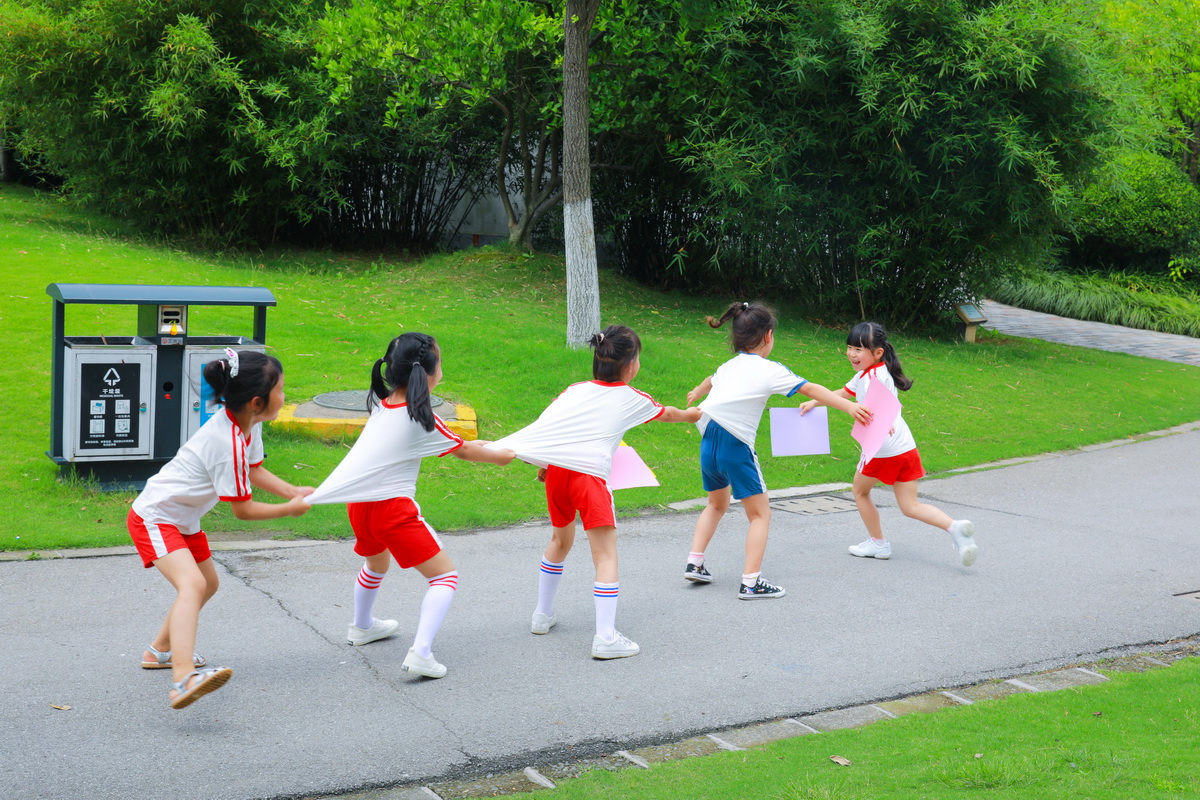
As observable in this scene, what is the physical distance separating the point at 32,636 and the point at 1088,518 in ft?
22.2

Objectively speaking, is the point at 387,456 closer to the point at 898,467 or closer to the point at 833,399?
the point at 833,399

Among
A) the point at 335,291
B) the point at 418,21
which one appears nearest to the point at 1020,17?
the point at 418,21

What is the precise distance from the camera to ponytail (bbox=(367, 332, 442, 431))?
12.8ft

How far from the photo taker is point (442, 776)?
341 cm

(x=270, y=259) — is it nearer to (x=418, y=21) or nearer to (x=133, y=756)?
(x=418, y=21)

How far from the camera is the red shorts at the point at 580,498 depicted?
4469 millimetres

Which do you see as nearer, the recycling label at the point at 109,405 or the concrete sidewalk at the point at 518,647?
the concrete sidewalk at the point at 518,647

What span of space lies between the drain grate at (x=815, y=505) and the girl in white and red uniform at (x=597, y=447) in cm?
316

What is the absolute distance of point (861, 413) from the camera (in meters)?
5.38

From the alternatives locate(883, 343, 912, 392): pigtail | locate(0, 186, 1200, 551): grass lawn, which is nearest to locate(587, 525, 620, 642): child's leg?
locate(883, 343, 912, 392): pigtail

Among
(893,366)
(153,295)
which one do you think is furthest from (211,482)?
(893,366)

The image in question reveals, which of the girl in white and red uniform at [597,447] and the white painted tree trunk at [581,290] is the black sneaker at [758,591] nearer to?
the girl in white and red uniform at [597,447]

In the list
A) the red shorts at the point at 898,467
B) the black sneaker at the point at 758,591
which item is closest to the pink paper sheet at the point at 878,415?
the red shorts at the point at 898,467

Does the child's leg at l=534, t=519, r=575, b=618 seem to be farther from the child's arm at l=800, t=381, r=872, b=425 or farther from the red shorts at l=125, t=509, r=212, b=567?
the red shorts at l=125, t=509, r=212, b=567
